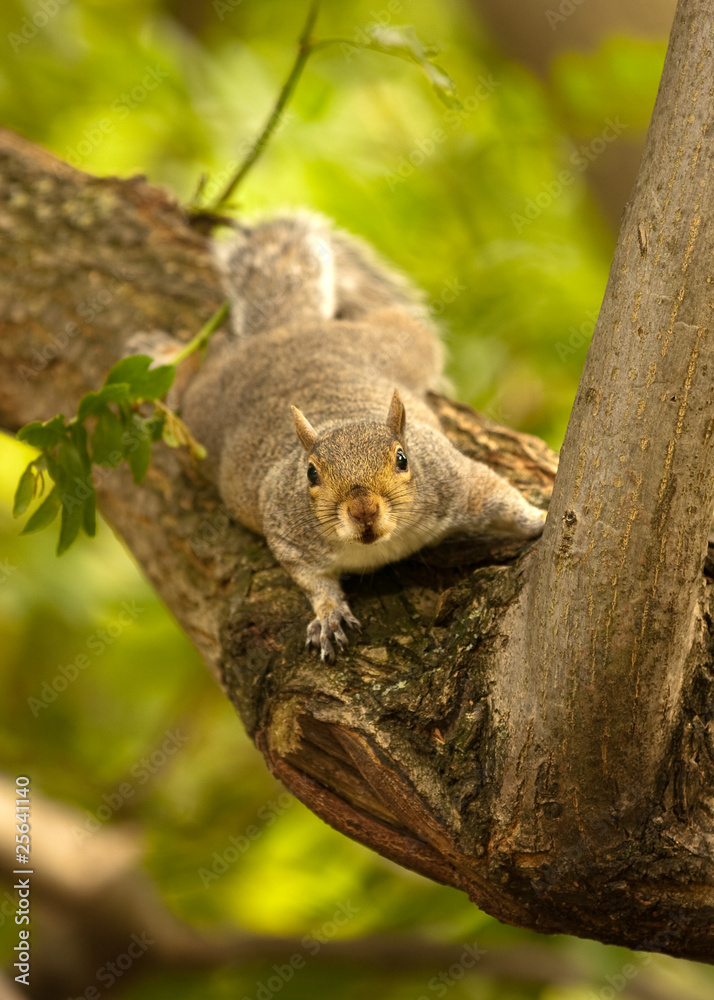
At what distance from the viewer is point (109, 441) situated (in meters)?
2.18

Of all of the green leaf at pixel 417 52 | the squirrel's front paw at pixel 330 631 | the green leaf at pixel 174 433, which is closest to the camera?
the squirrel's front paw at pixel 330 631

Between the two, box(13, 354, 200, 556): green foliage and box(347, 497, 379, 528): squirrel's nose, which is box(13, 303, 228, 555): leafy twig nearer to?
box(13, 354, 200, 556): green foliage

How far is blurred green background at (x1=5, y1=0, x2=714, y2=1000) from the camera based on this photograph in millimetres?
3061

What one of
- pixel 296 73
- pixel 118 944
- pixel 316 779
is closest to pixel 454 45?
pixel 296 73

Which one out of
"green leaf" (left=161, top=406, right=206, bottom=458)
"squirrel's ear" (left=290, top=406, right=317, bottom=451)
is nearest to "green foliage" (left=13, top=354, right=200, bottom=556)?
"green leaf" (left=161, top=406, right=206, bottom=458)

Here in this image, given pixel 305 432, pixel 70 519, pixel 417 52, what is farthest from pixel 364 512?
pixel 417 52

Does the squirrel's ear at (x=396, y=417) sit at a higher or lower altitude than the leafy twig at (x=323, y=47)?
lower

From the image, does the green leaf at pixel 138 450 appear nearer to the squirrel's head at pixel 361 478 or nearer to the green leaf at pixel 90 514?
the green leaf at pixel 90 514

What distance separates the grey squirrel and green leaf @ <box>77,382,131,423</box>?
1.46ft

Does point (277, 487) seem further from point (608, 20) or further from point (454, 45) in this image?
point (454, 45)

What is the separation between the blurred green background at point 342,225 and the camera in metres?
3.06

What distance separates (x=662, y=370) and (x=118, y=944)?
2.82 m

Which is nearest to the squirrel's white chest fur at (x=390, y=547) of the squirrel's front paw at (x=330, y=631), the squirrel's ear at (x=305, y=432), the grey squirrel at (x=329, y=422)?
the grey squirrel at (x=329, y=422)

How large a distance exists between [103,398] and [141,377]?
0.33ft
